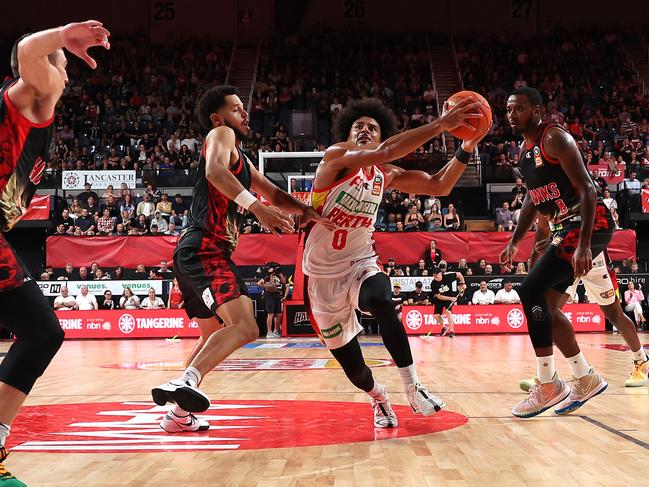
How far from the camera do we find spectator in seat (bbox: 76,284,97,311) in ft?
57.0

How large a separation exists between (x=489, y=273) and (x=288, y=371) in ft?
35.2

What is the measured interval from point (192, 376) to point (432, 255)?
14080mm

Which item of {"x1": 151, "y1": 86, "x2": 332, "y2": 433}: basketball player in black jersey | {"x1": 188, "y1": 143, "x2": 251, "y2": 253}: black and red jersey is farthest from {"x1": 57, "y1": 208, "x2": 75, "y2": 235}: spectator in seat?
{"x1": 188, "y1": 143, "x2": 251, "y2": 253}: black and red jersey

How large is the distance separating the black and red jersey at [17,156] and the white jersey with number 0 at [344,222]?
2.03 meters

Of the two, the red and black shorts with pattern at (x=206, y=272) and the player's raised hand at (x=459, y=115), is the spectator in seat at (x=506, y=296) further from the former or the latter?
the player's raised hand at (x=459, y=115)

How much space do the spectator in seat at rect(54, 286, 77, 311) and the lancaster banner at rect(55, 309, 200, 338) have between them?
349 mm

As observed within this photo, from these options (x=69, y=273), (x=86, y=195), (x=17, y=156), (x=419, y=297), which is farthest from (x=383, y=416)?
(x=86, y=195)

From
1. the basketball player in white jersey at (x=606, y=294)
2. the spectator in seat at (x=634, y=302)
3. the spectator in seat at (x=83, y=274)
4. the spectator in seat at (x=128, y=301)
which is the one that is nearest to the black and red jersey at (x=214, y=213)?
the basketball player in white jersey at (x=606, y=294)

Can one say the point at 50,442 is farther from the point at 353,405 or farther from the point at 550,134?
the point at 550,134

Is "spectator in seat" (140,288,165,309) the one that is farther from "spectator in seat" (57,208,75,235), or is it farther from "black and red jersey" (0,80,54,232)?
"black and red jersey" (0,80,54,232)

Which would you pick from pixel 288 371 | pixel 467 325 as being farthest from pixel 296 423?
pixel 467 325

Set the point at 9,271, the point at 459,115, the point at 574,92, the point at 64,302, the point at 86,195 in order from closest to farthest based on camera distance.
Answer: the point at 9,271
the point at 459,115
the point at 64,302
the point at 86,195
the point at 574,92

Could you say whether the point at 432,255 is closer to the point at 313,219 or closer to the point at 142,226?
the point at 142,226

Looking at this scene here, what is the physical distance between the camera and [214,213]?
15.0 ft
